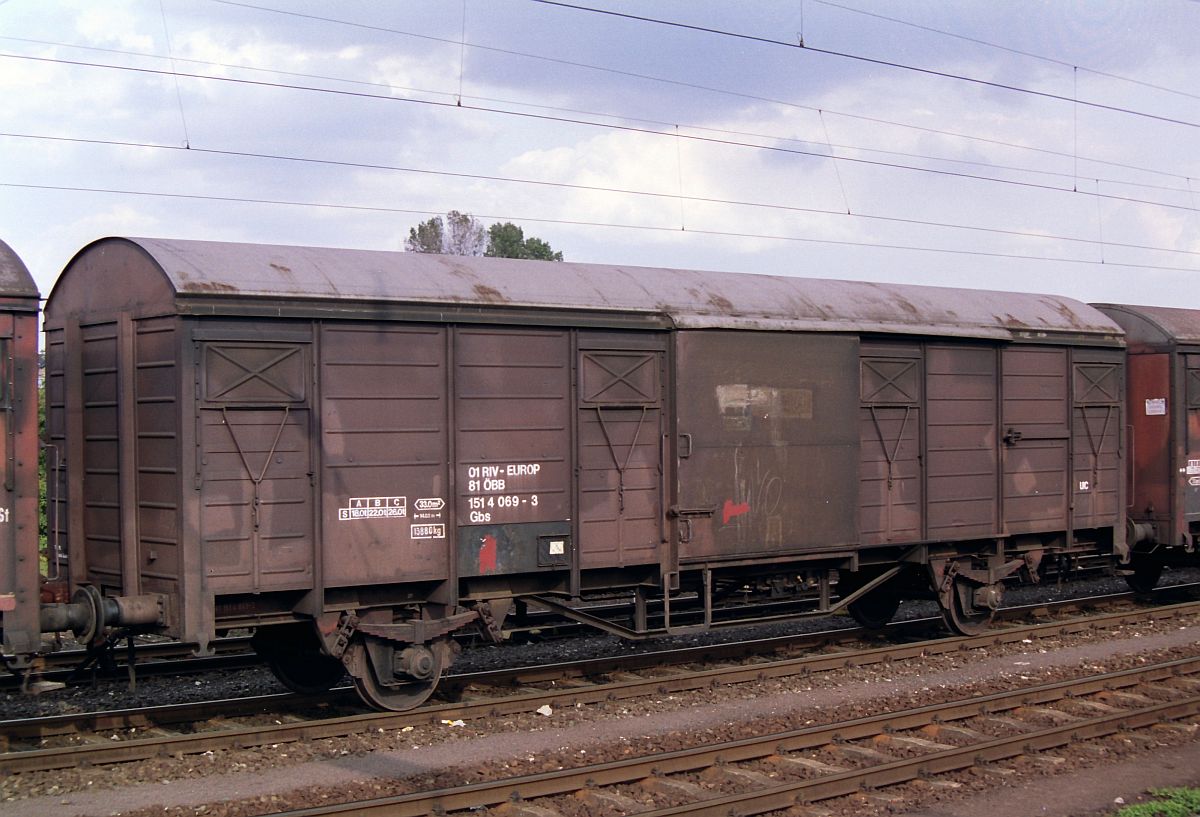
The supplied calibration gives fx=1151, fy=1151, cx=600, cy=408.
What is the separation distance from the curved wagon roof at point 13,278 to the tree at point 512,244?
65.4 m

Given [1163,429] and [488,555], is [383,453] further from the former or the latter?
[1163,429]

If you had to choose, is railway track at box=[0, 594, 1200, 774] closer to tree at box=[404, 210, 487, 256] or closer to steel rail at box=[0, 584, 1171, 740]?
steel rail at box=[0, 584, 1171, 740]

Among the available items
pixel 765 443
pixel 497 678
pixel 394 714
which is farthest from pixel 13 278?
pixel 765 443

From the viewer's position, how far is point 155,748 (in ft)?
27.4

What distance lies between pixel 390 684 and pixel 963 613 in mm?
7092

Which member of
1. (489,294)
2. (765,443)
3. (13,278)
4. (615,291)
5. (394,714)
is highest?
(615,291)

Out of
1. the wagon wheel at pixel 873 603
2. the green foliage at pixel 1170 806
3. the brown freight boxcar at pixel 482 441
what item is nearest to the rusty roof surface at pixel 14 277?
the brown freight boxcar at pixel 482 441

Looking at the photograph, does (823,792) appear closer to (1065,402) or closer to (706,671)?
(706,671)

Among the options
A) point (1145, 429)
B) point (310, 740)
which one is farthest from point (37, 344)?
point (1145, 429)

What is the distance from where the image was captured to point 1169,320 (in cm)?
1571

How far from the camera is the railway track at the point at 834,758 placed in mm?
7355

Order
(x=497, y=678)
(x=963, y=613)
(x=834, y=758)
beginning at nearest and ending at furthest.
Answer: (x=834, y=758) → (x=497, y=678) → (x=963, y=613)

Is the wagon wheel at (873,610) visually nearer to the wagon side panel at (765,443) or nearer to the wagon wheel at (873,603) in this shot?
the wagon wheel at (873,603)

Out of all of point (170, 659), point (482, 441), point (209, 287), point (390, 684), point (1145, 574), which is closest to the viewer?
point (209, 287)
